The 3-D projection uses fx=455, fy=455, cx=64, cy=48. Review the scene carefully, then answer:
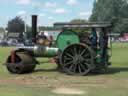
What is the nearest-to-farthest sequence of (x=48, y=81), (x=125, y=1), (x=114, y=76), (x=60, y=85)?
(x=60, y=85) < (x=48, y=81) < (x=114, y=76) < (x=125, y=1)

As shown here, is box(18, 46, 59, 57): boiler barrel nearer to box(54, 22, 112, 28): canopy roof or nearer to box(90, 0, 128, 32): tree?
box(54, 22, 112, 28): canopy roof

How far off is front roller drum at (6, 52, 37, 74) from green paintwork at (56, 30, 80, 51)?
1.47 meters

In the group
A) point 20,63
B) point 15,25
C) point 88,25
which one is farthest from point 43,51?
point 15,25

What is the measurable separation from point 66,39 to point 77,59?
0.98m

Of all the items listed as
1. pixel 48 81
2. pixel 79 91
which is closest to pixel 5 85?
pixel 48 81

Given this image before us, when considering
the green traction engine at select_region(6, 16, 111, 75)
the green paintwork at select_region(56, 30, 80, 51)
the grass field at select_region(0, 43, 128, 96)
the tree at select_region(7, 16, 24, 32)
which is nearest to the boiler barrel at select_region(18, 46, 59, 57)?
the green traction engine at select_region(6, 16, 111, 75)

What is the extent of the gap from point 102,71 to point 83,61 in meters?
1.27

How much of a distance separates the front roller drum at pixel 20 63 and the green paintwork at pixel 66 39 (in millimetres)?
1470

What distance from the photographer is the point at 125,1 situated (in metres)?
155

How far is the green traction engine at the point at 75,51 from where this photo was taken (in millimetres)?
18028

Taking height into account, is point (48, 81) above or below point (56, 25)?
below

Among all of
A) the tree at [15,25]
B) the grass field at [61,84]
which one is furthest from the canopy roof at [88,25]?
the tree at [15,25]

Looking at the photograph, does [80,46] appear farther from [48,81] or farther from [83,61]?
[48,81]

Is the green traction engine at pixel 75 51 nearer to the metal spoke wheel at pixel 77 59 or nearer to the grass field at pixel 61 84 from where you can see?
the metal spoke wheel at pixel 77 59
